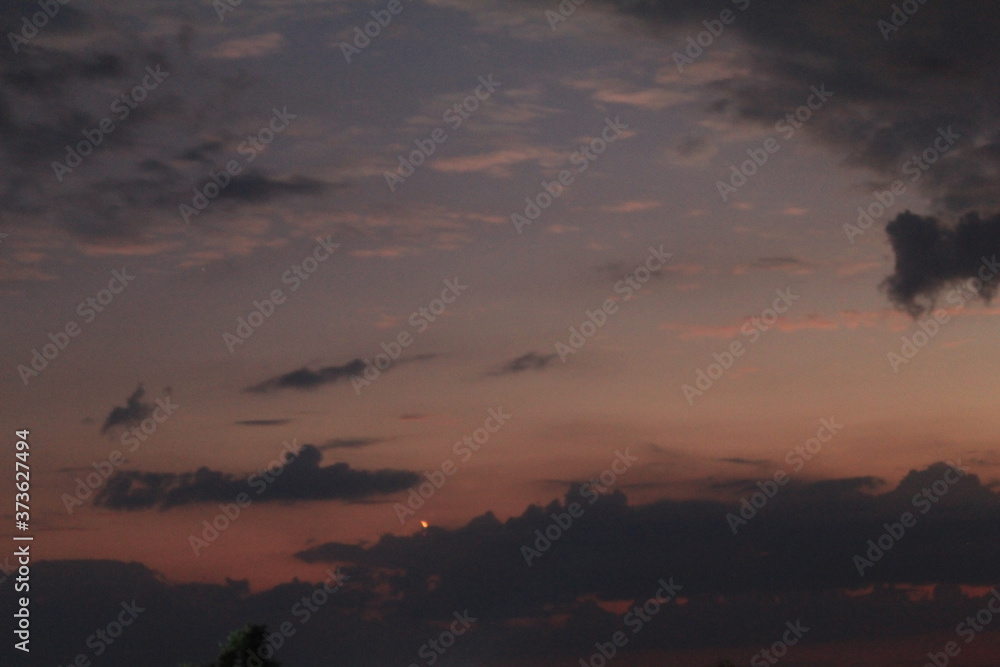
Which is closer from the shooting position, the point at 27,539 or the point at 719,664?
the point at 27,539

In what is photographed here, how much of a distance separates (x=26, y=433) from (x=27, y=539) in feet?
24.5

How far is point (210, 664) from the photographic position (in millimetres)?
122688

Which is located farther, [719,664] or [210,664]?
[719,664]

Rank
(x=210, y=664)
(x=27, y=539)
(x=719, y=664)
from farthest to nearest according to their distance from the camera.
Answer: (x=719, y=664), (x=210, y=664), (x=27, y=539)

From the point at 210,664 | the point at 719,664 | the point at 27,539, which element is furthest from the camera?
the point at 719,664

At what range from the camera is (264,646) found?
397ft

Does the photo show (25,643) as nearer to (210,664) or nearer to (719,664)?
(210,664)

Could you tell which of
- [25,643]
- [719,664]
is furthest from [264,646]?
[719,664]

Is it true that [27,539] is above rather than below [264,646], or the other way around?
above

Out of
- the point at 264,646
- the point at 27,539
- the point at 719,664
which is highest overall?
the point at 27,539

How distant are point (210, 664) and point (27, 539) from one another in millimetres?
16467

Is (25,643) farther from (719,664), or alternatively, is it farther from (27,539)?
(719,664)

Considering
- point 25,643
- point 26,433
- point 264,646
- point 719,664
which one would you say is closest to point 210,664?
point 264,646

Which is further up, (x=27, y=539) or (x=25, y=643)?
(x=27, y=539)
